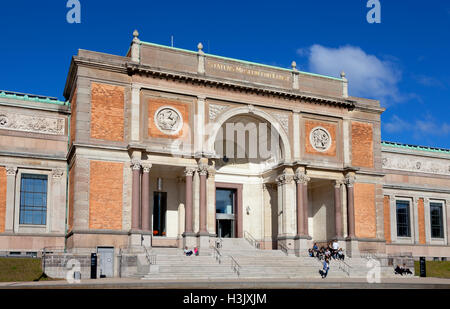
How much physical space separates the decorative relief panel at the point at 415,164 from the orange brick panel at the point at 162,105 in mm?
19496

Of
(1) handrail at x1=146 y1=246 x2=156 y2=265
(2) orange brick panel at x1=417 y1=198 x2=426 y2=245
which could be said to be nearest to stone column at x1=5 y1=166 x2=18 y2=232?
(1) handrail at x1=146 y1=246 x2=156 y2=265

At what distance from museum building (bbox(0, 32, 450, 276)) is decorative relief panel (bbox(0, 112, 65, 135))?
85 mm

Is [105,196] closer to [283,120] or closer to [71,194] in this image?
[71,194]

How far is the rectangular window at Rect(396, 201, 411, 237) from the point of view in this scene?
46750 millimetres

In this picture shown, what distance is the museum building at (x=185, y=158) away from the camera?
32.9 meters

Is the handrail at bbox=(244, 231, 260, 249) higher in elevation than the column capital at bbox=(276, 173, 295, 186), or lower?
lower

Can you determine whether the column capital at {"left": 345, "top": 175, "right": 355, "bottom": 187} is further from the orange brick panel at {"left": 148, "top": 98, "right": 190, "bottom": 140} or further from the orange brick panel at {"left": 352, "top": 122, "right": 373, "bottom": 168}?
the orange brick panel at {"left": 148, "top": 98, "right": 190, "bottom": 140}

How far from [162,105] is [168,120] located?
1.01 meters

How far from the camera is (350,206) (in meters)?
38.9

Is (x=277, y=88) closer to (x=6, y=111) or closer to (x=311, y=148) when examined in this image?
(x=311, y=148)

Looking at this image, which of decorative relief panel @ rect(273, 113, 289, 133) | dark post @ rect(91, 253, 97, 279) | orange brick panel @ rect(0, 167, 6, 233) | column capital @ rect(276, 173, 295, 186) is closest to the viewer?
dark post @ rect(91, 253, 97, 279)

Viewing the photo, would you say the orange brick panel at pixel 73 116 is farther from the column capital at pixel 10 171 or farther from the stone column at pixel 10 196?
the stone column at pixel 10 196
